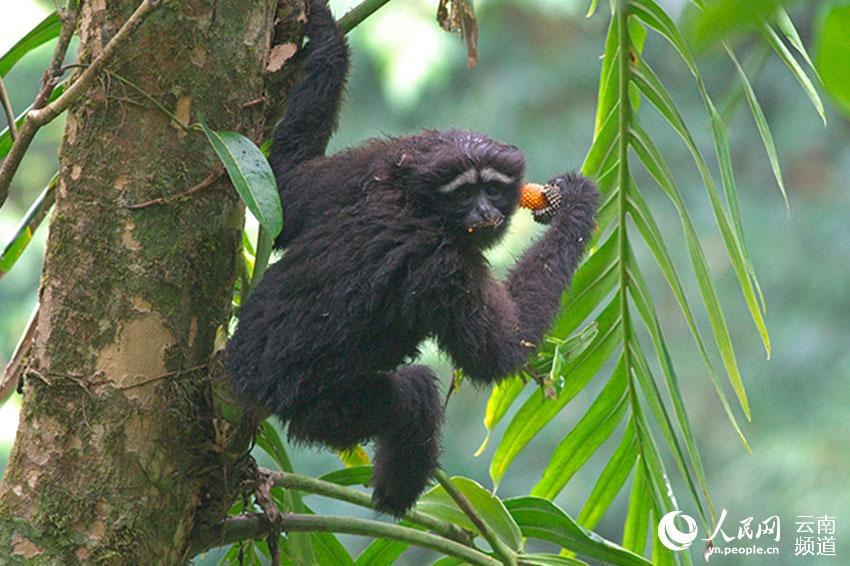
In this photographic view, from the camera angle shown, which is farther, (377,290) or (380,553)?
(380,553)

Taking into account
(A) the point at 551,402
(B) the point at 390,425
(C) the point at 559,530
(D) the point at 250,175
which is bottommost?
(C) the point at 559,530

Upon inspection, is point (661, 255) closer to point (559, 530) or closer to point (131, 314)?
point (559, 530)

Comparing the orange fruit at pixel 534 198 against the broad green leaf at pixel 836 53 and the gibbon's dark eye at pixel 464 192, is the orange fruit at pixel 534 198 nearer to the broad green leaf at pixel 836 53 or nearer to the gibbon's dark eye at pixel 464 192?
the gibbon's dark eye at pixel 464 192

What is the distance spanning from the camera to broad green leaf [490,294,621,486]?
2467 millimetres

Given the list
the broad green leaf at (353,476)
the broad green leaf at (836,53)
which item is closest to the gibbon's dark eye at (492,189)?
the broad green leaf at (353,476)

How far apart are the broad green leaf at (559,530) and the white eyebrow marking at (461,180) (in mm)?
704

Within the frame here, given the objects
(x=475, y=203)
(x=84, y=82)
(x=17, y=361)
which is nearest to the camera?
(x=84, y=82)

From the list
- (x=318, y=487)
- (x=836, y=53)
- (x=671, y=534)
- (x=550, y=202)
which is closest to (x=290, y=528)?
(x=318, y=487)

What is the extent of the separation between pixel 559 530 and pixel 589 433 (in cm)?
31

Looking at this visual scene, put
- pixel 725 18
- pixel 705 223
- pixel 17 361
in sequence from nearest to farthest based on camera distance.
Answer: pixel 725 18 → pixel 17 361 → pixel 705 223

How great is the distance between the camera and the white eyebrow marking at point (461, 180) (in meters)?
2.12

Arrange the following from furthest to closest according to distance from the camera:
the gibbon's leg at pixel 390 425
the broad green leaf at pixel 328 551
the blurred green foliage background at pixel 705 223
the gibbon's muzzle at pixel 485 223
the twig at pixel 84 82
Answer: the blurred green foliage background at pixel 705 223, the broad green leaf at pixel 328 551, the gibbon's muzzle at pixel 485 223, the gibbon's leg at pixel 390 425, the twig at pixel 84 82

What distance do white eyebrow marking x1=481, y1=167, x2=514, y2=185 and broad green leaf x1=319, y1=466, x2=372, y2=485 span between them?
68 cm

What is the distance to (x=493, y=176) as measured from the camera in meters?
2.20
